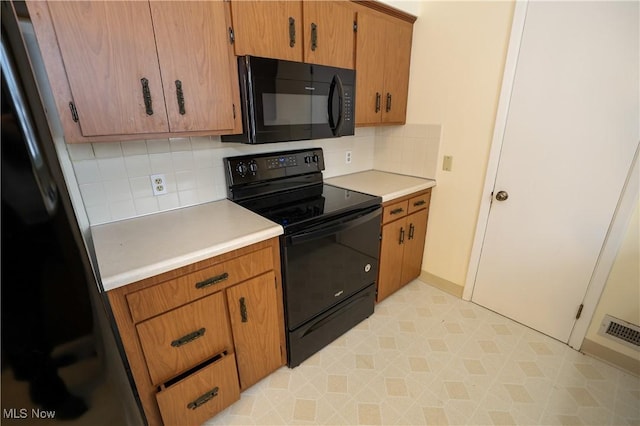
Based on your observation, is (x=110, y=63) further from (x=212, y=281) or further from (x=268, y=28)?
(x=212, y=281)

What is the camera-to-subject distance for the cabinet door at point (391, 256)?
2068 mm

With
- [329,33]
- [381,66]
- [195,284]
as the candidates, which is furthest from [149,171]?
[381,66]

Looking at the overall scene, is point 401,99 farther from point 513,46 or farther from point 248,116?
point 248,116

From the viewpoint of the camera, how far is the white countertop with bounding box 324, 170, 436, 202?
198cm

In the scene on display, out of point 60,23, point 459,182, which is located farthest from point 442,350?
point 60,23

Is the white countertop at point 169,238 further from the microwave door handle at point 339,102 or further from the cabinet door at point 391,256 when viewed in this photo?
the cabinet door at point 391,256

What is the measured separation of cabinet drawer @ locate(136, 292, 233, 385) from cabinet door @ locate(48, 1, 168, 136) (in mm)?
767

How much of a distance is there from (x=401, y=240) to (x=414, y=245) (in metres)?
0.24

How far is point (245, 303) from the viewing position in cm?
136

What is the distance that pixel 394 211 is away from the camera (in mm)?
2039

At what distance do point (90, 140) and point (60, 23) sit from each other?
38 cm

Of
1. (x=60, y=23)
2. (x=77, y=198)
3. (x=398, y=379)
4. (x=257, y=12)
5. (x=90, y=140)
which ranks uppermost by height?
(x=257, y=12)

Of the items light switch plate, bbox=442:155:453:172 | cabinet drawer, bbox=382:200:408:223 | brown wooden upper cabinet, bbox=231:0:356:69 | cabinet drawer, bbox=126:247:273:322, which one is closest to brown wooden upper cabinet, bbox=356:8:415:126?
brown wooden upper cabinet, bbox=231:0:356:69

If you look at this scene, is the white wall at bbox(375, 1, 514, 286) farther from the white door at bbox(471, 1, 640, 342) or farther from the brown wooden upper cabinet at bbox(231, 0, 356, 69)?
the brown wooden upper cabinet at bbox(231, 0, 356, 69)
